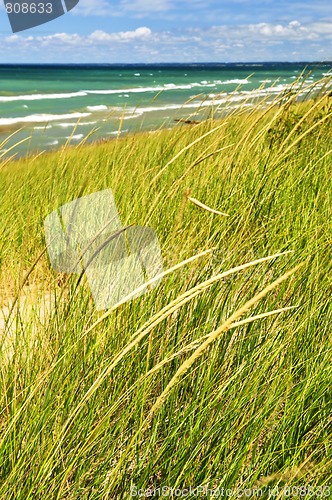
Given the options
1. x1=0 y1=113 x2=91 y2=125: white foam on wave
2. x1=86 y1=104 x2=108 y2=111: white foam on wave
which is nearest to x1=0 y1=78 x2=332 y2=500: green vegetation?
x1=0 y1=113 x2=91 y2=125: white foam on wave

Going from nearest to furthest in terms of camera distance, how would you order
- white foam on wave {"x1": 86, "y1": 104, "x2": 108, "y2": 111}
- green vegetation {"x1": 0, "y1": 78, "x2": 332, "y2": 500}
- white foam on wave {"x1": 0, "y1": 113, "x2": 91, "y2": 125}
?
green vegetation {"x1": 0, "y1": 78, "x2": 332, "y2": 500} < white foam on wave {"x1": 0, "y1": 113, "x2": 91, "y2": 125} < white foam on wave {"x1": 86, "y1": 104, "x2": 108, "y2": 111}

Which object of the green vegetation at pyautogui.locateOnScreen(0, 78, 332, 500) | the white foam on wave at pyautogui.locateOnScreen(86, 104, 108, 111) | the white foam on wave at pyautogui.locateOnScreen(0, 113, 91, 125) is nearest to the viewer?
the green vegetation at pyautogui.locateOnScreen(0, 78, 332, 500)

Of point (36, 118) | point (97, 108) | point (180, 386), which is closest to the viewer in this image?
point (180, 386)

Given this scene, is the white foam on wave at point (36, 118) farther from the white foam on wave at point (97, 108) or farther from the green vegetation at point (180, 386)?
the green vegetation at point (180, 386)

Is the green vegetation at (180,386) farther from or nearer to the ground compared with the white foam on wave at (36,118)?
nearer to the ground

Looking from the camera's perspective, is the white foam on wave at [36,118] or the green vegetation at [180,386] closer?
the green vegetation at [180,386]

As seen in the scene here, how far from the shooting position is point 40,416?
3.49 ft

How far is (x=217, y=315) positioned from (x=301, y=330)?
21 centimetres

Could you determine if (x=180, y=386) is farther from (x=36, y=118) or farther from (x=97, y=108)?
(x=97, y=108)

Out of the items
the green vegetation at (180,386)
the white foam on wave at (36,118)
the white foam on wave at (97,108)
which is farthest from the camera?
the white foam on wave at (97,108)

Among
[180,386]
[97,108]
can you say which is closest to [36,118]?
[97,108]

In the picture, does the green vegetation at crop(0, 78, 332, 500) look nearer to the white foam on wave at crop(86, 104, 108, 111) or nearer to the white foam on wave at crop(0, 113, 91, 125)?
the white foam on wave at crop(0, 113, 91, 125)

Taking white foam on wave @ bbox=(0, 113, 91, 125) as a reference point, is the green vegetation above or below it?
below

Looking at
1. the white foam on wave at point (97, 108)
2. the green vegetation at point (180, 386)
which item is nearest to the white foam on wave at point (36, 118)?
the white foam on wave at point (97, 108)
